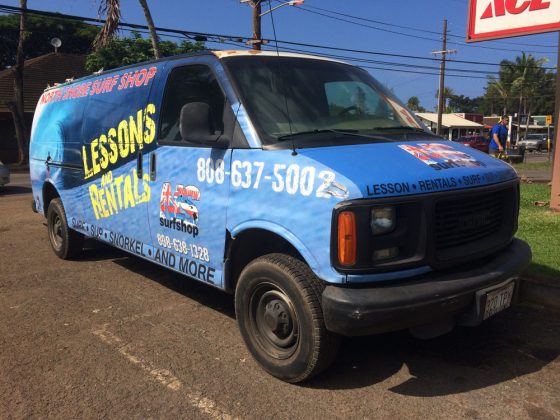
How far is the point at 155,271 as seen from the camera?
5910 millimetres

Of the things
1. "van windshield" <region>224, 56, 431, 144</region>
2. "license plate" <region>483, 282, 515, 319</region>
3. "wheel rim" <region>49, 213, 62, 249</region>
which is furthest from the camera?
"wheel rim" <region>49, 213, 62, 249</region>

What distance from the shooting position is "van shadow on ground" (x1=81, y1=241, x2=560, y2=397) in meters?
3.30

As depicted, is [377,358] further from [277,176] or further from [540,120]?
[540,120]

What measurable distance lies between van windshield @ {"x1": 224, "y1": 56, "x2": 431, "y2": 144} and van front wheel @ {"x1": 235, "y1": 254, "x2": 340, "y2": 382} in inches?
35.3

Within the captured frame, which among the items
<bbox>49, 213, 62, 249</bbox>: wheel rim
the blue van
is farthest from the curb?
<bbox>49, 213, 62, 249</bbox>: wheel rim

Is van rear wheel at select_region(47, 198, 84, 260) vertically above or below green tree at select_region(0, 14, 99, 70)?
below

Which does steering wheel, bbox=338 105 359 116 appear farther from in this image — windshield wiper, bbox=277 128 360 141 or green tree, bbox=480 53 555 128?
green tree, bbox=480 53 555 128

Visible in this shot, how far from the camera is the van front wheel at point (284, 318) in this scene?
9.95 ft

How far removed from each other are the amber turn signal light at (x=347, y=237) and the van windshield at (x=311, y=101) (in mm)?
852

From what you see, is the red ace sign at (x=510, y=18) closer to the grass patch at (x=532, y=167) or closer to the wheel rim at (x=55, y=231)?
Result: the wheel rim at (x=55, y=231)

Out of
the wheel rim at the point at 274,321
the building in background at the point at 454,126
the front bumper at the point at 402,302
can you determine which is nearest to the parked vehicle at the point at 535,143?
the building in background at the point at 454,126

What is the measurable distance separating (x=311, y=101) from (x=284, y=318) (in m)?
1.62

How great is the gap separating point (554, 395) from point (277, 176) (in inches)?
85.8

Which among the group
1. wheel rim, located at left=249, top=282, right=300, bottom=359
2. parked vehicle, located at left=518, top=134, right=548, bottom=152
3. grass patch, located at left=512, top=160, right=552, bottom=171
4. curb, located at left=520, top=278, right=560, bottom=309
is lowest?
parked vehicle, located at left=518, top=134, right=548, bottom=152
